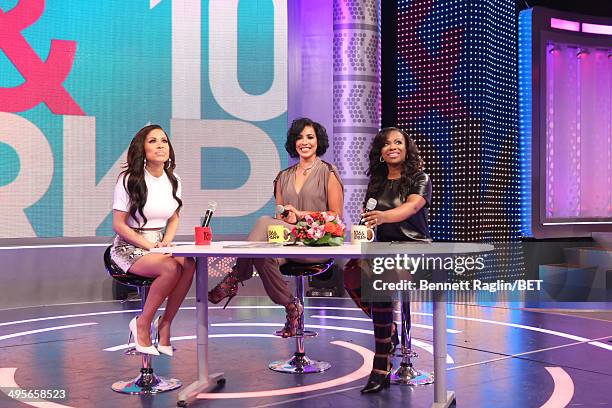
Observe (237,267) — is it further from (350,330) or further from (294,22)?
(294,22)

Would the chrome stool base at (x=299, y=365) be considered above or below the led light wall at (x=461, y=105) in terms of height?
below

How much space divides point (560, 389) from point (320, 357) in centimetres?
153

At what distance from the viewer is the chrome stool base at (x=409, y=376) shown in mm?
3822

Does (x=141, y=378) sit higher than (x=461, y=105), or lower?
lower

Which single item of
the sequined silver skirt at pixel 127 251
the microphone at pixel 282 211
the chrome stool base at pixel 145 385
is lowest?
the chrome stool base at pixel 145 385

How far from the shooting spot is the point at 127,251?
373 cm

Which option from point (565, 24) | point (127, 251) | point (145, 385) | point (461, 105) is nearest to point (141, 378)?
point (145, 385)

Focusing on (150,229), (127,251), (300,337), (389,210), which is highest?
(389,210)

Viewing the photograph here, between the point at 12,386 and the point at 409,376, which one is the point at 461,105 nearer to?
the point at 409,376

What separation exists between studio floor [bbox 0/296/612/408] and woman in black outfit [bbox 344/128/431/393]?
24cm

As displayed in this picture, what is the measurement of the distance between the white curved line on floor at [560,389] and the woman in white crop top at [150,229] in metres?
1.96

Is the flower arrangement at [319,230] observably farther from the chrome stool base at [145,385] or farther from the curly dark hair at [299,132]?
the chrome stool base at [145,385]

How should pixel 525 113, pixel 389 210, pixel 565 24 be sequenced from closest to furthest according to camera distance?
pixel 389 210 < pixel 525 113 < pixel 565 24

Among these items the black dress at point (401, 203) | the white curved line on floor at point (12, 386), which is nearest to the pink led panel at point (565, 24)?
the black dress at point (401, 203)
